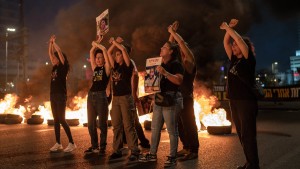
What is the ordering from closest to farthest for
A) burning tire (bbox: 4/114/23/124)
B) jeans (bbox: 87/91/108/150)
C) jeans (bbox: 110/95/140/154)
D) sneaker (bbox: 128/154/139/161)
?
sneaker (bbox: 128/154/139/161), jeans (bbox: 110/95/140/154), jeans (bbox: 87/91/108/150), burning tire (bbox: 4/114/23/124)

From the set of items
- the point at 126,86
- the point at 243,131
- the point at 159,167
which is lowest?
the point at 159,167

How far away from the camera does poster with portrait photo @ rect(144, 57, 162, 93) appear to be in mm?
4625

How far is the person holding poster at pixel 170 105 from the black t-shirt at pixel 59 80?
2149mm

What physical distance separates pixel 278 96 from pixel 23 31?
18667 millimetres

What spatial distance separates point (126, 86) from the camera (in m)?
5.41

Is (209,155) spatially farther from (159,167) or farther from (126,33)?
(126,33)

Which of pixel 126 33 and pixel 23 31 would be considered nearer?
pixel 126 33

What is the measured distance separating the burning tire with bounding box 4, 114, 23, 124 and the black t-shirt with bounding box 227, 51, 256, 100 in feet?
31.8

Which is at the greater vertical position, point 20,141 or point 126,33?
point 126,33

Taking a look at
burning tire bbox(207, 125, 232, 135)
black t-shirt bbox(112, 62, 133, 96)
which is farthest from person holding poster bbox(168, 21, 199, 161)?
burning tire bbox(207, 125, 232, 135)

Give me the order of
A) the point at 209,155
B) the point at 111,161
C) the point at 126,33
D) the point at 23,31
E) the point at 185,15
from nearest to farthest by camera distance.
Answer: the point at 111,161
the point at 209,155
the point at 185,15
the point at 126,33
the point at 23,31

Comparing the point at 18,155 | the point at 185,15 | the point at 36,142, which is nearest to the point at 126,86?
the point at 18,155

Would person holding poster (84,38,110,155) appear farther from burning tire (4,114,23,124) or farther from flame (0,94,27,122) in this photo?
flame (0,94,27,122)

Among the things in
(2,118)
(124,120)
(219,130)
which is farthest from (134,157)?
(2,118)
